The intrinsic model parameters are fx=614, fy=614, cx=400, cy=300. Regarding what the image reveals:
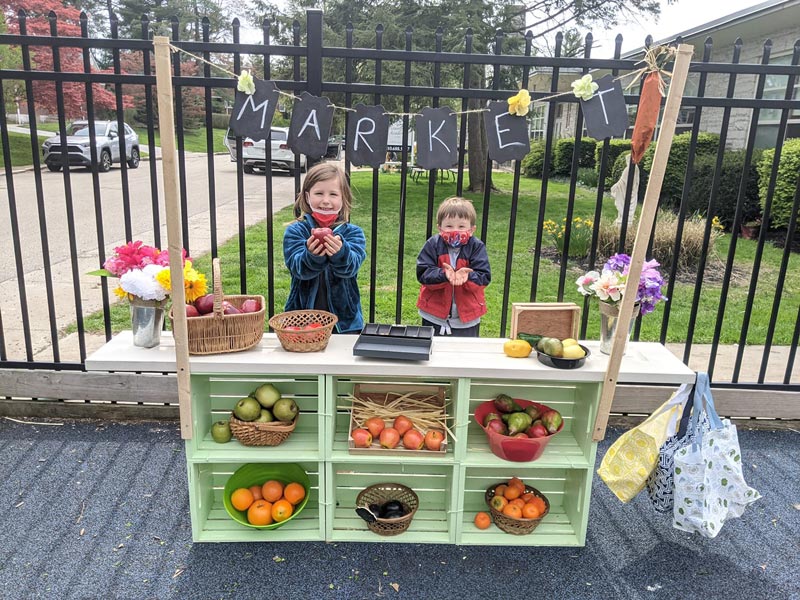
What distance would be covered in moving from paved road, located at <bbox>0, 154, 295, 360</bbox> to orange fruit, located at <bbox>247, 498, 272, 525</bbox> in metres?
2.77

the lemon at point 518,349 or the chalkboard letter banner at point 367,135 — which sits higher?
the chalkboard letter banner at point 367,135

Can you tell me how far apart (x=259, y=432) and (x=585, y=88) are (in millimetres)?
2147

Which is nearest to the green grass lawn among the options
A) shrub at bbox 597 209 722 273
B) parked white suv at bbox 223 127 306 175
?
shrub at bbox 597 209 722 273

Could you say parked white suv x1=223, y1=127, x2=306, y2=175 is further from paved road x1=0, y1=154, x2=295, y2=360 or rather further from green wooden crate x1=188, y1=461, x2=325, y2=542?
green wooden crate x1=188, y1=461, x2=325, y2=542

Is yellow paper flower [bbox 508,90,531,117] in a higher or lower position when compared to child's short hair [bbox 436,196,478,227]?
higher

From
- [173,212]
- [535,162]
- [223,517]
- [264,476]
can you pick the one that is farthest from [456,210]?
[535,162]

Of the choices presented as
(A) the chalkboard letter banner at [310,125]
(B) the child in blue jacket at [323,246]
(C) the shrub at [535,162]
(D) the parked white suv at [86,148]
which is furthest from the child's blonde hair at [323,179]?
(C) the shrub at [535,162]

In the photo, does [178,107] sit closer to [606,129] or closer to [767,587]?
[606,129]

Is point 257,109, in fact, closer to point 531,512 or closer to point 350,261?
point 350,261

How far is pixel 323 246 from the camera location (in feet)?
9.16

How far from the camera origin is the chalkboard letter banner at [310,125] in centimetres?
301

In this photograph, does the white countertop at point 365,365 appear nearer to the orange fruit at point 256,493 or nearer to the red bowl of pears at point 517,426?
the red bowl of pears at point 517,426

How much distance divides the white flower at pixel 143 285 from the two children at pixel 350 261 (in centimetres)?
60

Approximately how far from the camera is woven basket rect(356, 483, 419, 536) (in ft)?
9.40
